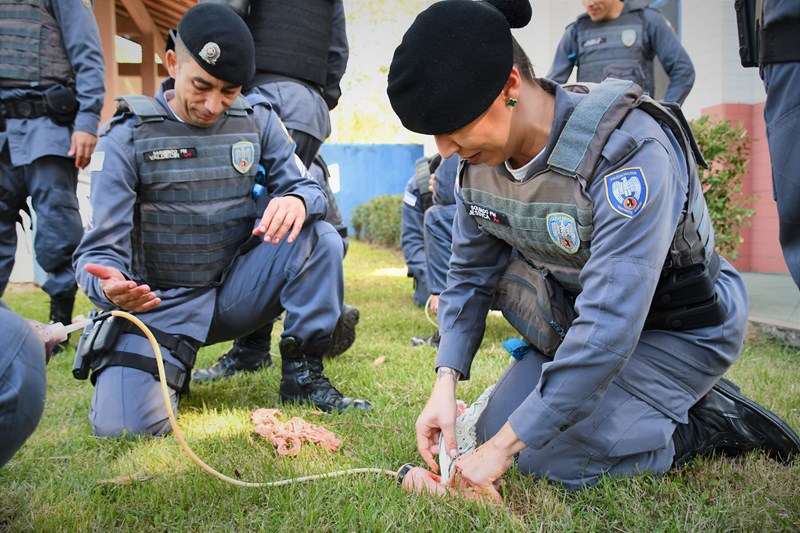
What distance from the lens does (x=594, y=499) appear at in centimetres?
178

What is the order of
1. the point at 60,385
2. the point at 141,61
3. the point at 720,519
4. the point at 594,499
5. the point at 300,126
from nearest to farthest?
the point at 720,519 → the point at 594,499 → the point at 60,385 → the point at 300,126 → the point at 141,61

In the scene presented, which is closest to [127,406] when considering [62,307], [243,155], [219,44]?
[243,155]

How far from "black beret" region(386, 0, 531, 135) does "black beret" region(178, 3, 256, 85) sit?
121 centimetres

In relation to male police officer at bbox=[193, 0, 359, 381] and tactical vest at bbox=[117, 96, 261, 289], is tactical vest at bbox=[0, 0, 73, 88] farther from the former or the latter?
tactical vest at bbox=[117, 96, 261, 289]

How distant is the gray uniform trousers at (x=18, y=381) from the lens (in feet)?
4.15

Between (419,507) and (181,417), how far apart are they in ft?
4.09

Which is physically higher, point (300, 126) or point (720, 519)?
point (300, 126)

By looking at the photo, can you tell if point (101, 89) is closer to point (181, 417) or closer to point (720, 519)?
point (181, 417)

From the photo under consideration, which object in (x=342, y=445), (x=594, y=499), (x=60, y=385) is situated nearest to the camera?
(x=594, y=499)

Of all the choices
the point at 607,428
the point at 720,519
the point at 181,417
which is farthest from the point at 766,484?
the point at 181,417

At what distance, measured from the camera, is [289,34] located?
3557 mm

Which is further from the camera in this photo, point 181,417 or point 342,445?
point 181,417

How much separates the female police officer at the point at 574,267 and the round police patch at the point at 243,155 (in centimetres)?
110

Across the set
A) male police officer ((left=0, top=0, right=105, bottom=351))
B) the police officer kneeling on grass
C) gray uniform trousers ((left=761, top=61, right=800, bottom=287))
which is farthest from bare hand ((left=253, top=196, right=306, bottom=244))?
male police officer ((left=0, top=0, right=105, bottom=351))
